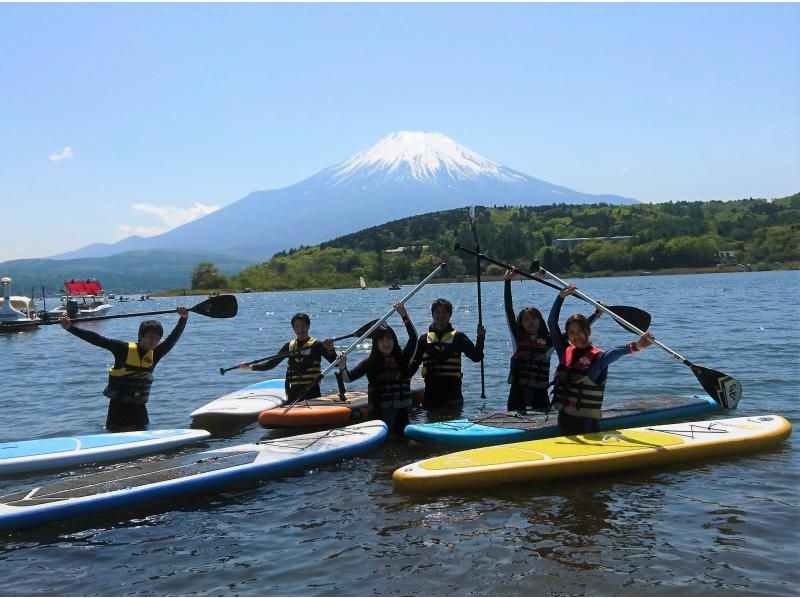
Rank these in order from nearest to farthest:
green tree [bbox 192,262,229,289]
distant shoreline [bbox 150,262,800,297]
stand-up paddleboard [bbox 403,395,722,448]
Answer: stand-up paddleboard [bbox 403,395,722,448] < distant shoreline [bbox 150,262,800,297] < green tree [bbox 192,262,229,289]

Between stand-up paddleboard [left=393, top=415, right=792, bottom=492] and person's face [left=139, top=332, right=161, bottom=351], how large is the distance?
3559mm

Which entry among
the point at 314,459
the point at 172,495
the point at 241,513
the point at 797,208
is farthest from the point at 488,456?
the point at 797,208

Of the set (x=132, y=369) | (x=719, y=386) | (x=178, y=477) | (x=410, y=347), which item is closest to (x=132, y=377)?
(x=132, y=369)

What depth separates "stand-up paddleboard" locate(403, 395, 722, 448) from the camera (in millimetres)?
8383

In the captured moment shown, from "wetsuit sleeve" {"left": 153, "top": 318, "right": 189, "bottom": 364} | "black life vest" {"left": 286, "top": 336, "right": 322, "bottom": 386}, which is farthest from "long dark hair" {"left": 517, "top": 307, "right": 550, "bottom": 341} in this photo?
"wetsuit sleeve" {"left": 153, "top": 318, "right": 189, "bottom": 364}

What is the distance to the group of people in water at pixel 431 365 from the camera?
7.93 metres

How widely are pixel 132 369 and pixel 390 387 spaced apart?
124 inches

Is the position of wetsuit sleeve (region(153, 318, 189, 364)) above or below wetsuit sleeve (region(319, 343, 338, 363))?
above

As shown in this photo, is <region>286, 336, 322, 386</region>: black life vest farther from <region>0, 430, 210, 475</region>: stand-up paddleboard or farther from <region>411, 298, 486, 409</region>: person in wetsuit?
<region>0, 430, 210, 475</region>: stand-up paddleboard

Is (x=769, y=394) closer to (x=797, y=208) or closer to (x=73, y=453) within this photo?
(x=73, y=453)

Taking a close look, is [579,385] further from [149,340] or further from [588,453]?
[149,340]

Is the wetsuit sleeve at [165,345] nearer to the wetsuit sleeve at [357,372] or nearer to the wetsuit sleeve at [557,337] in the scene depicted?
the wetsuit sleeve at [357,372]

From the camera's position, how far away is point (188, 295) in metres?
124

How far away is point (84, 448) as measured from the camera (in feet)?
26.7
